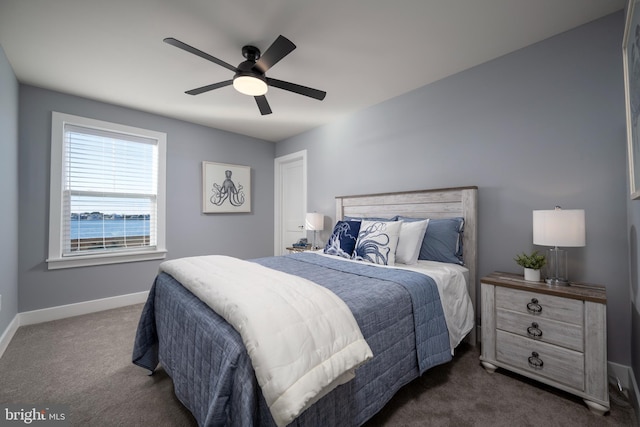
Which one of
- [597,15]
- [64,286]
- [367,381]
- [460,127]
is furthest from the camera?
[64,286]

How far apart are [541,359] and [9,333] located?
4.35 metres

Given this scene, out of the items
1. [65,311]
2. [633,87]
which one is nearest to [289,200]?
[65,311]

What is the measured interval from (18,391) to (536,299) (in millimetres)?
3417

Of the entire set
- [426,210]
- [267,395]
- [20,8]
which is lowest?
[267,395]

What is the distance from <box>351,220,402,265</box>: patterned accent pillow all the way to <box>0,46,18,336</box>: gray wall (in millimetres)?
3115

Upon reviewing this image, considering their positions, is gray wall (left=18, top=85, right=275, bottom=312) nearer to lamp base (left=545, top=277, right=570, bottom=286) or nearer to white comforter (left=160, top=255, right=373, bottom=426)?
white comforter (left=160, top=255, right=373, bottom=426)

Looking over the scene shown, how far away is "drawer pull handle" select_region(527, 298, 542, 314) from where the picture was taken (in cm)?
166

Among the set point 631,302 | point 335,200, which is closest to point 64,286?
point 335,200

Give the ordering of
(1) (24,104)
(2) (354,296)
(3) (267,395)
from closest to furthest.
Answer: (3) (267,395)
(2) (354,296)
(1) (24,104)

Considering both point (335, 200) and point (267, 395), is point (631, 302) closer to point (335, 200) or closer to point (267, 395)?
point (267, 395)

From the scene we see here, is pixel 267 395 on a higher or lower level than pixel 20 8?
lower

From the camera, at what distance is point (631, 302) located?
5.46ft

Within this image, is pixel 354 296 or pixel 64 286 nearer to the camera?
pixel 354 296

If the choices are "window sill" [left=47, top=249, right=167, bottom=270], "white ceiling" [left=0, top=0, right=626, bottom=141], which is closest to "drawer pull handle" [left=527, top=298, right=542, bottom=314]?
"white ceiling" [left=0, top=0, right=626, bottom=141]
